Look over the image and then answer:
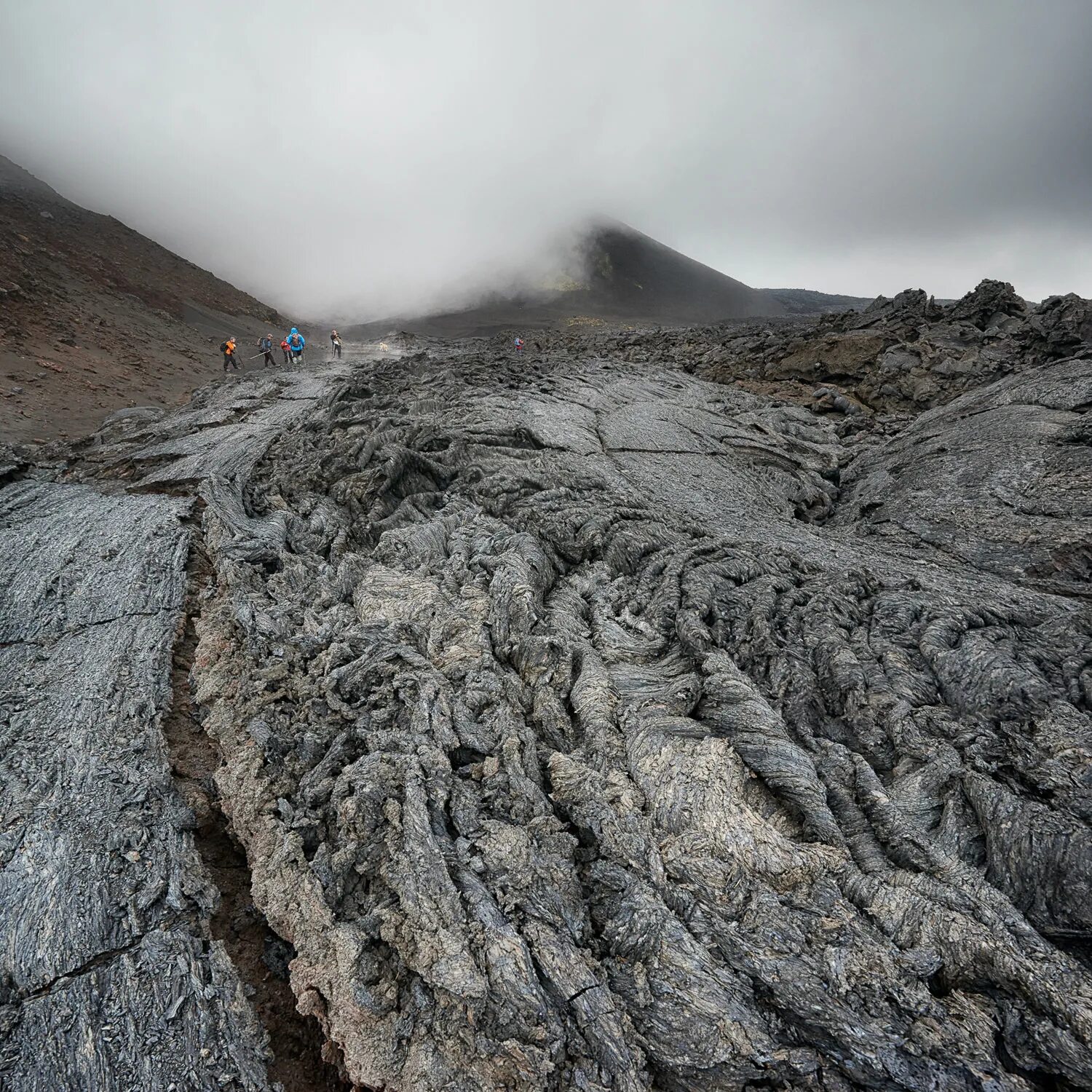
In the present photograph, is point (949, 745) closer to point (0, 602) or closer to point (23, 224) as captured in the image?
A: point (0, 602)

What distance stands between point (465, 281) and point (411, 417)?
5338 inches

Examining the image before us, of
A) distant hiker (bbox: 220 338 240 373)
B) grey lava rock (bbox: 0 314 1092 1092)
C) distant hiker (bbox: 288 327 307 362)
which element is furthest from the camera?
distant hiker (bbox: 288 327 307 362)

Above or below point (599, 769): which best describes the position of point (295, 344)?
above

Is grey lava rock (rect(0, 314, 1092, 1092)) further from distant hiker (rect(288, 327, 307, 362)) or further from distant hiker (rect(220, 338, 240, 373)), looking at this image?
distant hiker (rect(288, 327, 307, 362))

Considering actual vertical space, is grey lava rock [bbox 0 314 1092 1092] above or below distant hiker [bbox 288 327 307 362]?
below

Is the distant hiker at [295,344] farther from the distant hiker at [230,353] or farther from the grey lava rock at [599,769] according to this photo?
the grey lava rock at [599,769]

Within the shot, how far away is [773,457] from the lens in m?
17.1

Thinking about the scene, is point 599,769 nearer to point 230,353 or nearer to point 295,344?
point 230,353

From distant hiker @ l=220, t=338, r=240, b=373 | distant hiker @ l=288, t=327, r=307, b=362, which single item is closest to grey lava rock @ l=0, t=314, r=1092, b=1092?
Result: distant hiker @ l=220, t=338, r=240, b=373

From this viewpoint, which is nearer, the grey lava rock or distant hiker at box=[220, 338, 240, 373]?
the grey lava rock

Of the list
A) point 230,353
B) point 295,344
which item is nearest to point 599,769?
point 230,353

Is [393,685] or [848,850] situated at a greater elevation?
[848,850]

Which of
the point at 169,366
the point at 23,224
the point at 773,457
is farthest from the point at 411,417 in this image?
the point at 23,224

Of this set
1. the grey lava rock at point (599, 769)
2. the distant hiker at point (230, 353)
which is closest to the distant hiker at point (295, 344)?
the distant hiker at point (230, 353)
